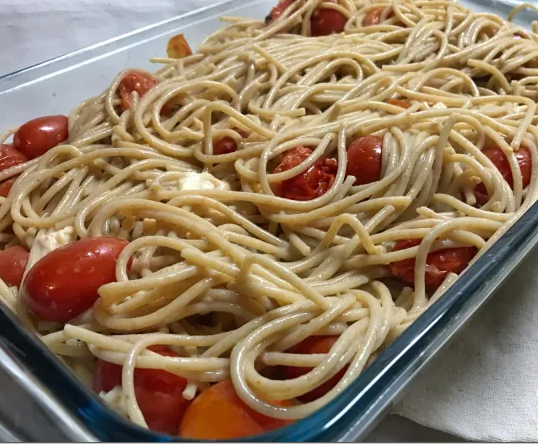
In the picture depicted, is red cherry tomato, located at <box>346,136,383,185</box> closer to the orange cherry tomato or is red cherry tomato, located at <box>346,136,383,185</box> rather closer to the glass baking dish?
the glass baking dish

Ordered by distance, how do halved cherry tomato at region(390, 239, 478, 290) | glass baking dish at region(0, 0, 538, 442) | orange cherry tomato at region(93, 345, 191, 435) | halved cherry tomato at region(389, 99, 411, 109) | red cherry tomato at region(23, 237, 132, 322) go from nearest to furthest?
glass baking dish at region(0, 0, 538, 442) → orange cherry tomato at region(93, 345, 191, 435) → red cherry tomato at region(23, 237, 132, 322) → halved cherry tomato at region(390, 239, 478, 290) → halved cherry tomato at region(389, 99, 411, 109)

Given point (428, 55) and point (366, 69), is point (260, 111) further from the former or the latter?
point (428, 55)

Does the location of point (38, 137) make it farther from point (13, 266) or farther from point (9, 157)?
point (13, 266)

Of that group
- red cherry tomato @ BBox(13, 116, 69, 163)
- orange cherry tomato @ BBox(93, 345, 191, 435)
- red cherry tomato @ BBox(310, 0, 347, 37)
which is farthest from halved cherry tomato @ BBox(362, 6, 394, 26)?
orange cherry tomato @ BBox(93, 345, 191, 435)

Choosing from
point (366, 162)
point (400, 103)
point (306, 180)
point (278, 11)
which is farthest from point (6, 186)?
point (278, 11)

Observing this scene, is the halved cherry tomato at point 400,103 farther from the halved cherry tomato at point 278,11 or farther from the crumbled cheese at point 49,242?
the crumbled cheese at point 49,242
